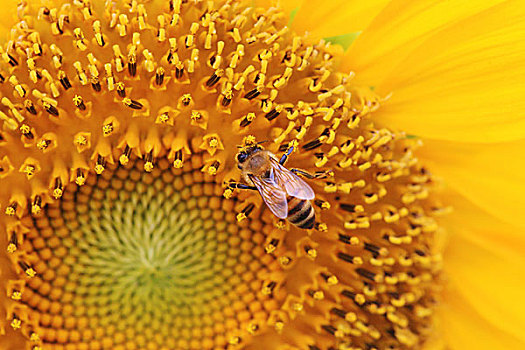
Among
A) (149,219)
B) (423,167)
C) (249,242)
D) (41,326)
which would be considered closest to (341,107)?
(423,167)

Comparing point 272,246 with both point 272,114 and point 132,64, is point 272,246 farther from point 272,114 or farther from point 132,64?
point 132,64

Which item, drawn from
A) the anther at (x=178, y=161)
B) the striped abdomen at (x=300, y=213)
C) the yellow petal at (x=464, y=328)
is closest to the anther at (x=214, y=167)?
the anther at (x=178, y=161)

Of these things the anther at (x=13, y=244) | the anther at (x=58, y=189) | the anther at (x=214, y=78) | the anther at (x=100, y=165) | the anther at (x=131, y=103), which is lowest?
the anther at (x=13, y=244)

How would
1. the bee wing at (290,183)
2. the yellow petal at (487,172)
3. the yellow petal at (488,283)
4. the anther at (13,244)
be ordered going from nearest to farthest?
the bee wing at (290,183), the anther at (13,244), the yellow petal at (487,172), the yellow petal at (488,283)

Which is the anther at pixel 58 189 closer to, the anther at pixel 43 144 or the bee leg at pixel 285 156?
the anther at pixel 43 144

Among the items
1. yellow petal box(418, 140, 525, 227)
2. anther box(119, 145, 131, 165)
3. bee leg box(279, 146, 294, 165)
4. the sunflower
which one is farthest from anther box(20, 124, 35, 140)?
yellow petal box(418, 140, 525, 227)

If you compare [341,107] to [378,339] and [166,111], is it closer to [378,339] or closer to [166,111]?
[166,111]
